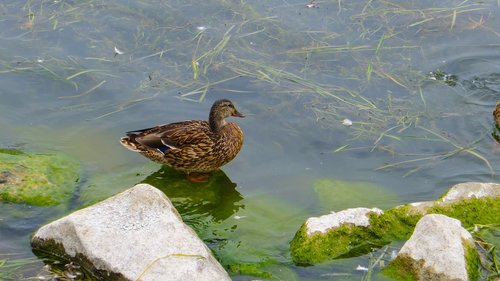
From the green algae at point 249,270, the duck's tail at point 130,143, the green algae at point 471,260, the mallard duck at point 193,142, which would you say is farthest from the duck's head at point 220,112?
the green algae at point 471,260

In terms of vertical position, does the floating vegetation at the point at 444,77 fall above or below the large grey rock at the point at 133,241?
below

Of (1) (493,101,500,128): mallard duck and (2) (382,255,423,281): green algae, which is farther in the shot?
(1) (493,101,500,128): mallard duck

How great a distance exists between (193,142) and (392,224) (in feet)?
7.87

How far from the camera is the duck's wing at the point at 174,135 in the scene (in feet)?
26.5

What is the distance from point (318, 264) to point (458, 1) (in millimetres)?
6069

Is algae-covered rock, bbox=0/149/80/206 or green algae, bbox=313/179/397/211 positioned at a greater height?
algae-covered rock, bbox=0/149/80/206

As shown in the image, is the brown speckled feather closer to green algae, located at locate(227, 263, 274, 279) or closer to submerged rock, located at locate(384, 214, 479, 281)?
green algae, located at locate(227, 263, 274, 279)

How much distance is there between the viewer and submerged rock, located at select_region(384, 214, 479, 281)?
591cm

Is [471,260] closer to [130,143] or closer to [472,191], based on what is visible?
[472,191]

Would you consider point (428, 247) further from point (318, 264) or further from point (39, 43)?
point (39, 43)

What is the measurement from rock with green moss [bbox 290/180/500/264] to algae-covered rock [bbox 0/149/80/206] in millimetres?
2363

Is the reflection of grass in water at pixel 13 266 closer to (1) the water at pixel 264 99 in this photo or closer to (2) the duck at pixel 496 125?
(1) the water at pixel 264 99

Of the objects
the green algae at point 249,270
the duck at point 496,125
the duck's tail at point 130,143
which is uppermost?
the duck's tail at point 130,143

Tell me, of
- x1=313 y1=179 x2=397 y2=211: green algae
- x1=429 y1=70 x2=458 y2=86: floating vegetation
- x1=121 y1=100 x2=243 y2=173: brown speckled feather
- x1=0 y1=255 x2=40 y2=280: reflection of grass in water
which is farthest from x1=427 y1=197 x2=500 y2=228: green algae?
x1=0 y1=255 x2=40 y2=280: reflection of grass in water
